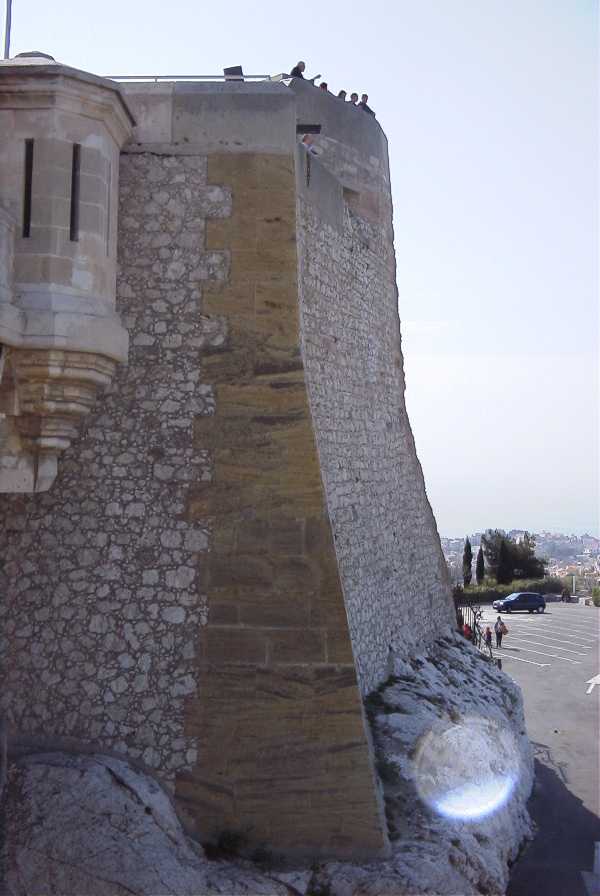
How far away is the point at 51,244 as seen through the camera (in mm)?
6359

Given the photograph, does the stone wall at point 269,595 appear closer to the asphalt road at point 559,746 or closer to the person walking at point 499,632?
the asphalt road at point 559,746

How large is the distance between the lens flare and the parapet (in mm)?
4698

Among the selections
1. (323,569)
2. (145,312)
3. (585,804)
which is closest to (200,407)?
(145,312)

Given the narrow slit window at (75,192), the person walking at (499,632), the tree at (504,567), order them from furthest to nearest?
the tree at (504,567)
the person walking at (499,632)
the narrow slit window at (75,192)

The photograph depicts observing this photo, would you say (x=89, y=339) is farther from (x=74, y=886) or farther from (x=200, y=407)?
(x=74, y=886)

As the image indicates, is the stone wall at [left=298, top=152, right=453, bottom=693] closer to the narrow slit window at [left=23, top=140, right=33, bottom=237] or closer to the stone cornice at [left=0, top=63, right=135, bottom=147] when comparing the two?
the stone cornice at [left=0, top=63, right=135, bottom=147]

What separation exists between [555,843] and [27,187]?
29.4ft

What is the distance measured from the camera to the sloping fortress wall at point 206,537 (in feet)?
22.8

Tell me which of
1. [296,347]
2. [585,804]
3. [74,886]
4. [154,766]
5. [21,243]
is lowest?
[585,804]

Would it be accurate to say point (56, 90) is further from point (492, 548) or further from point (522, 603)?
point (492, 548)

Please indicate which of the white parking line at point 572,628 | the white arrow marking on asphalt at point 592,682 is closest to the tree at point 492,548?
the white parking line at point 572,628

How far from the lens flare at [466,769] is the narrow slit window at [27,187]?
581cm

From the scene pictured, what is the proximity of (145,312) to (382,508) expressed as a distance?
446 centimetres

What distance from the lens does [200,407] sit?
741cm
